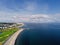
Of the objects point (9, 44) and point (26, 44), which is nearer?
point (9, 44)

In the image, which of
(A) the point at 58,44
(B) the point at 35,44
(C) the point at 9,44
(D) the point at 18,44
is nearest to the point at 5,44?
(C) the point at 9,44

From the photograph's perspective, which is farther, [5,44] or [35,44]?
[35,44]

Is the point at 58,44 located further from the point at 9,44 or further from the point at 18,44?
the point at 9,44

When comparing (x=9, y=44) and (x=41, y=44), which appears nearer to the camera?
(x=9, y=44)

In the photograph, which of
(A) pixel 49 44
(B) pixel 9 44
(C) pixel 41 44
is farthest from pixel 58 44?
(B) pixel 9 44

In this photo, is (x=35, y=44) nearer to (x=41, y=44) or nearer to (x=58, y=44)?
(x=41, y=44)

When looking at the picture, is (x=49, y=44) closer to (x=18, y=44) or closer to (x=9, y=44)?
(x=18, y=44)

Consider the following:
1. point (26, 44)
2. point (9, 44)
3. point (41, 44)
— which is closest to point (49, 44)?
point (41, 44)
